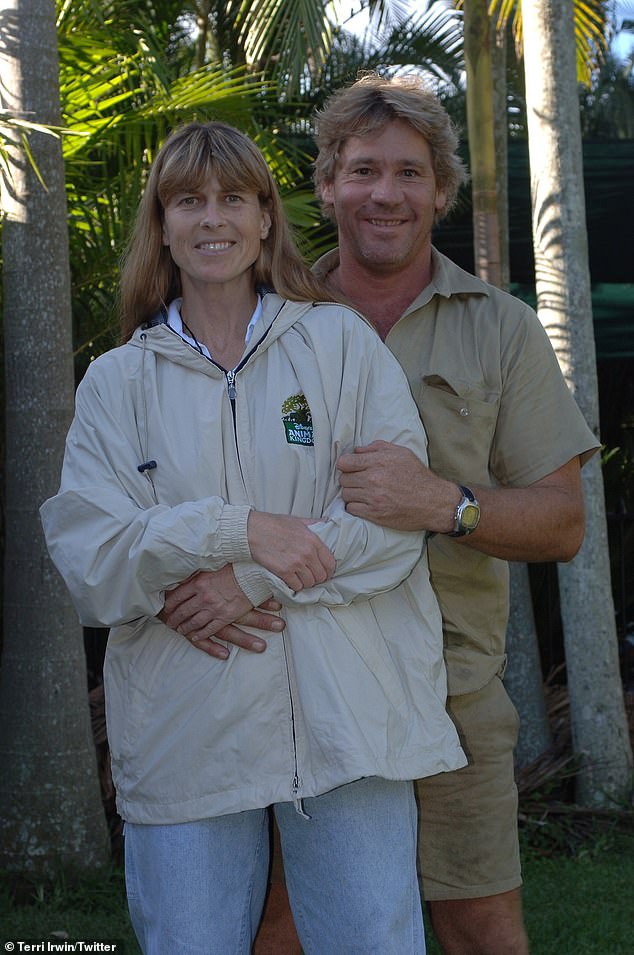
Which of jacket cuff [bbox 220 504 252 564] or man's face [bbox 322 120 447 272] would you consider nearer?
jacket cuff [bbox 220 504 252 564]

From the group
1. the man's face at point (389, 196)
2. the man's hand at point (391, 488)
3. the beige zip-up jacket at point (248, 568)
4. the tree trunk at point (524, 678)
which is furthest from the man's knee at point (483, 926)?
the tree trunk at point (524, 678)

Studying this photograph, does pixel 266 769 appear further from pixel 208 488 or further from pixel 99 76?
pixel 99 76

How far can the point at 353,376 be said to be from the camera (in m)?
2.26

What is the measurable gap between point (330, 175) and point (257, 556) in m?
1.23

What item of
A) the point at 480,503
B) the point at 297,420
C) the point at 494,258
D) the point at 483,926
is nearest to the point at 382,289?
the point at 480,503

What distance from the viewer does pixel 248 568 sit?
217 centimetres

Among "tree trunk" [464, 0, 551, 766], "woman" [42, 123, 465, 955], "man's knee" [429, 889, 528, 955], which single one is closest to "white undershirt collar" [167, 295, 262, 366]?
"woman" [42, 123, 465, 955]

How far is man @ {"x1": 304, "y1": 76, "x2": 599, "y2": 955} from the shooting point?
2689mm

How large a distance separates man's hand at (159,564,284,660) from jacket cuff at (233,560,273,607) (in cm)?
1

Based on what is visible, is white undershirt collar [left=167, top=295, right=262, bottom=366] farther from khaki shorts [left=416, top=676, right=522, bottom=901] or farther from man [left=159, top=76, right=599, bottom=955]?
khaki shorts [left=416, top=676, right=522, bottom=901]

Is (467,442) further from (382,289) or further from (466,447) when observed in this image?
(382,289)

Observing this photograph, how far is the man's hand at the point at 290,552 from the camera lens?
6.89 feet

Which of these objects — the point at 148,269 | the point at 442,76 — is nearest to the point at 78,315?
the point at 148,269

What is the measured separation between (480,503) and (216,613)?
0.68m
